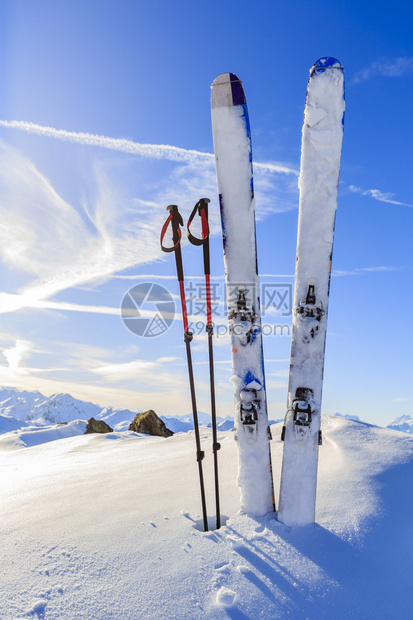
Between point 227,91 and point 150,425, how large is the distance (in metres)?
8.57

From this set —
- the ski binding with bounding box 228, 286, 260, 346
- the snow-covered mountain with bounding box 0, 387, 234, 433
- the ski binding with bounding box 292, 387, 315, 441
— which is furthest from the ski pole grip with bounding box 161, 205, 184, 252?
the snow-covered mountain with bounding box 0, 387, 234, 433

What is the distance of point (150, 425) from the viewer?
33.1 ft

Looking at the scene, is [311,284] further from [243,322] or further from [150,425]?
[150,425]

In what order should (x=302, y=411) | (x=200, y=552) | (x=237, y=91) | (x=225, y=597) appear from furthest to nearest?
1. (x=237, y=91)
2. (x=302, y=411)
3. (x=200, y=552)
4. (x=225, y=597)

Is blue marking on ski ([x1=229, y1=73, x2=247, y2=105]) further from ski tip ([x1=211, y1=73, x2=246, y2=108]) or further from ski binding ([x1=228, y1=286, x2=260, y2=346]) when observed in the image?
ski binding ([x1=228, y1=286, x2=260, y2=346])

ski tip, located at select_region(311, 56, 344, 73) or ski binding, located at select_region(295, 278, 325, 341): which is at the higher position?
ski tip, located at select_region(311, 56, 344, 73)

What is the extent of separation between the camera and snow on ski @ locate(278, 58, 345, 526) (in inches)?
112

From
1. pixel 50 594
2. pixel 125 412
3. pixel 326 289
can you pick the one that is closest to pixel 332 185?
pixel 326 289

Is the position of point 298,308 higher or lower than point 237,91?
lower

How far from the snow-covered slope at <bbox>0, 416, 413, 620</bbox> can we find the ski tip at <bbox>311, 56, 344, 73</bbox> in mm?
3403

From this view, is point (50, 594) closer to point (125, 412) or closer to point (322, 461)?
point (322, 461)

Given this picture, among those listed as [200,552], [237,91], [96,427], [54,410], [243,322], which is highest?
[237,91]

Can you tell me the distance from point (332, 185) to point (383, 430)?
11.0ft

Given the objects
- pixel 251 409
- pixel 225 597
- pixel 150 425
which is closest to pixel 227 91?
pixel 251 409
